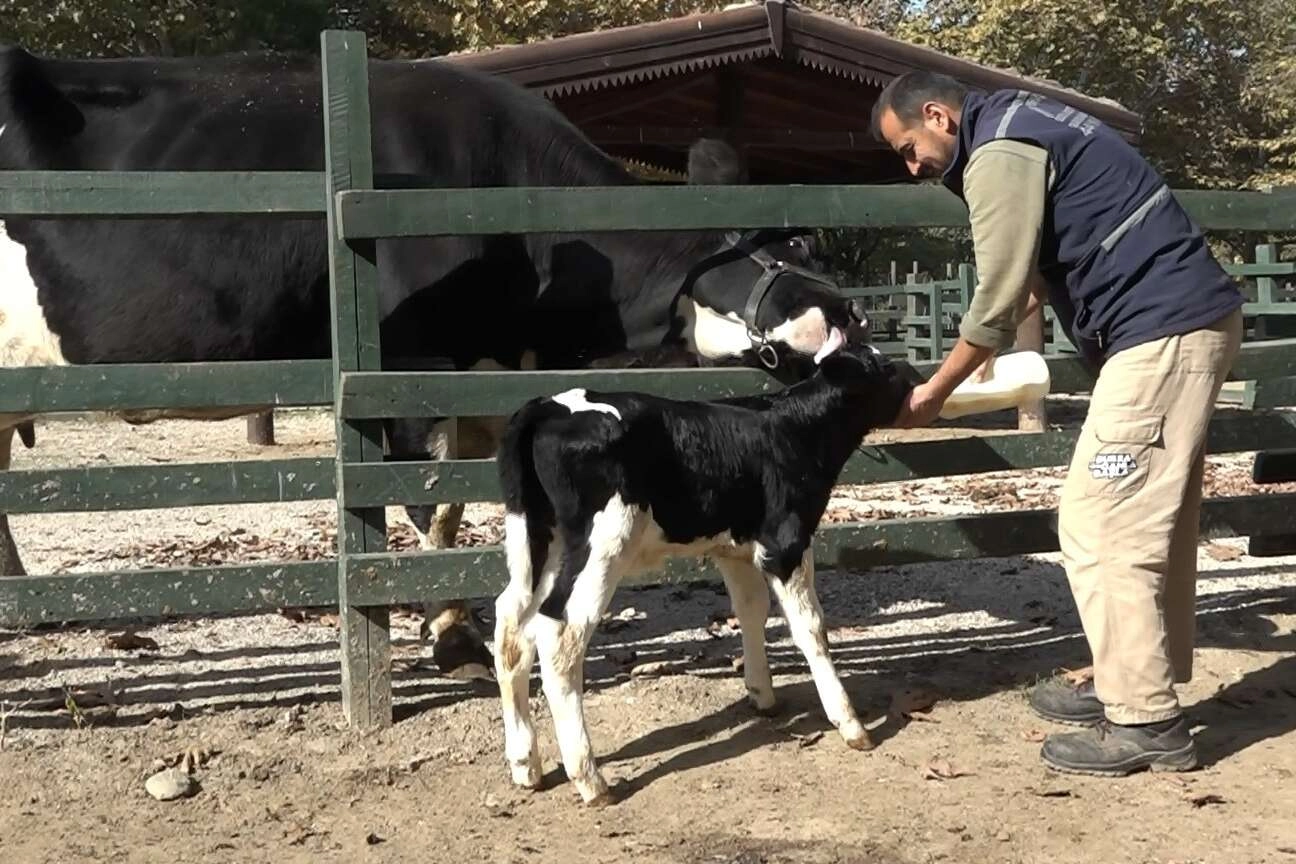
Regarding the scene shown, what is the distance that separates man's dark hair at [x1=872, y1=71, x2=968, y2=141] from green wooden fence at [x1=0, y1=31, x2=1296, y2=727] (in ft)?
1.90

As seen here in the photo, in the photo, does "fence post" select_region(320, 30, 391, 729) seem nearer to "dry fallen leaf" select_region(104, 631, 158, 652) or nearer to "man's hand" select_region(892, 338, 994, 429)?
"dry fallen leaf" select_region(104, 631, 158, 652)

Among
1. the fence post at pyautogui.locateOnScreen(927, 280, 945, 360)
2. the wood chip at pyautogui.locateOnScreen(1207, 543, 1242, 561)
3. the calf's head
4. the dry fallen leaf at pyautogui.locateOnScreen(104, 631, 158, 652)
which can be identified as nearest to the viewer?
the calf's head

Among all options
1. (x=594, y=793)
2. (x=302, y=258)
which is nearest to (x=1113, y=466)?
(x=594, y=793)

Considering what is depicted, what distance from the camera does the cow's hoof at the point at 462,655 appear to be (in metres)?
4.93

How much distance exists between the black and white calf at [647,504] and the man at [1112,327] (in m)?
0.48

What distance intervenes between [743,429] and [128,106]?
10.4 feet

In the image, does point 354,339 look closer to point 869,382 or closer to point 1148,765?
point 869,382

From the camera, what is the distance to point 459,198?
4273 mm

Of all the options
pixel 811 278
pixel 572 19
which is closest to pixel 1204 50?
pixel 572 19

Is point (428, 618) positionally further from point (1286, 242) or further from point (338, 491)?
point (1286, 242)

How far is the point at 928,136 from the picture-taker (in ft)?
12.8

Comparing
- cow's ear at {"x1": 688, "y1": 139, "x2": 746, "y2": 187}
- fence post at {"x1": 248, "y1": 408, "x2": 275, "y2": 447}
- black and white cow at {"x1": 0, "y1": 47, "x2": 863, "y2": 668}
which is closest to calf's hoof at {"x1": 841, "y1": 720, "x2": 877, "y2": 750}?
black and white cow at {"x1": 0, "y1": 47, "x2": 863, "y2": 668}

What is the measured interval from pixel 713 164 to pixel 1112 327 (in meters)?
2.13

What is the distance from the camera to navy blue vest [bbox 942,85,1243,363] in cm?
377
